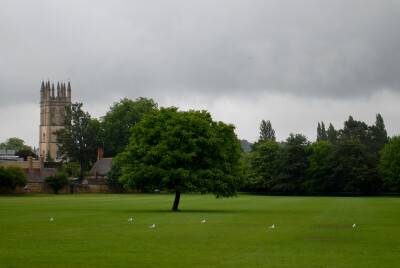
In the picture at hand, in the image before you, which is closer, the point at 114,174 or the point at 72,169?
the point at 114,174

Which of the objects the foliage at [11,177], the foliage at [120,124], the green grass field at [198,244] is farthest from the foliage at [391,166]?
the green grass field at [198,244]

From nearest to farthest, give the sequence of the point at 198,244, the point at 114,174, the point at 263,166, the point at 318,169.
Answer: the point at 198,244
the point at 318,169
the point at 114,174
the point at 263,166

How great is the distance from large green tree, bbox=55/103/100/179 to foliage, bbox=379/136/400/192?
65.6 meters

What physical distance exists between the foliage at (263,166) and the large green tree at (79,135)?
3870 cm

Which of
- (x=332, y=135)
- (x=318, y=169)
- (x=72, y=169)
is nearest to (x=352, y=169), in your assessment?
(x=318, y=169)

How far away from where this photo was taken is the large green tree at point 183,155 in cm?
4816

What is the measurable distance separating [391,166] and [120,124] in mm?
64041

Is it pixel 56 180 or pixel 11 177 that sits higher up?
pixel 11 177

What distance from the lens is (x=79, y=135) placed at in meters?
133

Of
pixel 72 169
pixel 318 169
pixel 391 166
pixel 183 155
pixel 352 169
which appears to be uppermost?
pixel 72 169

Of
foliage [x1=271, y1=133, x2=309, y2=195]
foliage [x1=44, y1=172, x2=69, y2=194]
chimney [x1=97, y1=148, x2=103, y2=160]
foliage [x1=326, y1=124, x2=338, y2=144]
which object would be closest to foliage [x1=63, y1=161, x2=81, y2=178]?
chimney [x1=97, y1=148, x2=103, y2=160]

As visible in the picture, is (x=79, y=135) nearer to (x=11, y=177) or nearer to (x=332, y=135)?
(x=11, y=177)

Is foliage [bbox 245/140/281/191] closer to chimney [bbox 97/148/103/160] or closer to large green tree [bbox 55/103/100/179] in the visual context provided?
chimney [bbox 97/148/103/160]

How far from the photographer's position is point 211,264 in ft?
60.2
